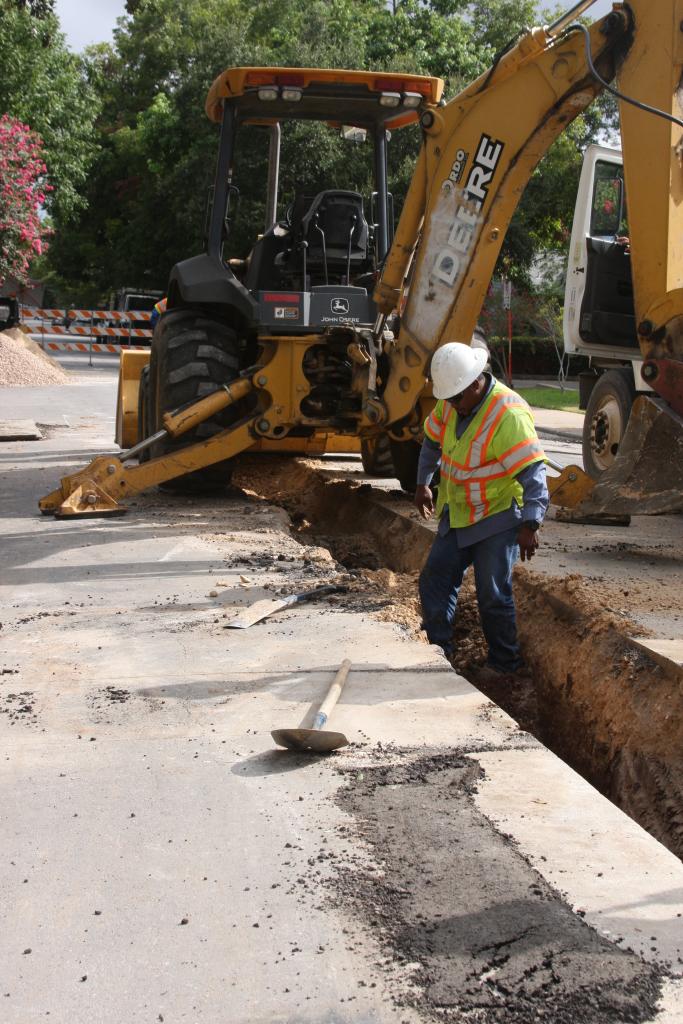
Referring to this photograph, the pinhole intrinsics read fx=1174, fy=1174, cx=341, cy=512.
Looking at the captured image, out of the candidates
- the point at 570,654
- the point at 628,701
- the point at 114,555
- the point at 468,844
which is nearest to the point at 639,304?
the point at 570,654

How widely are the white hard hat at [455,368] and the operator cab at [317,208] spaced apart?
11.7 feet

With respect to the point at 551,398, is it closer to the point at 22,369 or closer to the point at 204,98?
the point at 22,369

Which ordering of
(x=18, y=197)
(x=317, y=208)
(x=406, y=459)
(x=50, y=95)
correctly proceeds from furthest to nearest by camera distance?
(x=50, y=95) < (x=18, y=197) < (x=406, y=459) < (x=317, y=208)

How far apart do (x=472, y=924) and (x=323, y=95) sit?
281 inches

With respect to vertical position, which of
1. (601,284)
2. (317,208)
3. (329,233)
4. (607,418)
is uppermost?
(317,208)

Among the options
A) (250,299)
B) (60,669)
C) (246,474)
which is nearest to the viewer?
(60,669)

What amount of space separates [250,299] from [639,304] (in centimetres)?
309

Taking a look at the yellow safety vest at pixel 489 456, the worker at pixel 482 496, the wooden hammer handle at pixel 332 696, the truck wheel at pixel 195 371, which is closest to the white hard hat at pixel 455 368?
the worker at pixel 482 496

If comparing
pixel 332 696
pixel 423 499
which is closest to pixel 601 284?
pixel 423 499

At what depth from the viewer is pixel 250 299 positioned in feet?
29.7

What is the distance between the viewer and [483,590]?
5.84 metres

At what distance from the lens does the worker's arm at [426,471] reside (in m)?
6.18

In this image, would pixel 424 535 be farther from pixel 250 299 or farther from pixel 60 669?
pixel 60 669

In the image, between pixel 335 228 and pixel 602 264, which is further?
pixel 602 264
